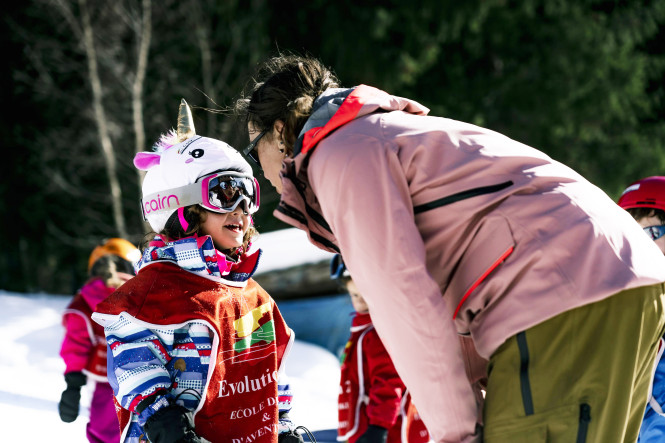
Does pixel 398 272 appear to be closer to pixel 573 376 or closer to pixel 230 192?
pixel 573 376

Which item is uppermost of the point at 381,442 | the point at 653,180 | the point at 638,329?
the point at 653,180

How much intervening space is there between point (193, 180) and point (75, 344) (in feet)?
6.57

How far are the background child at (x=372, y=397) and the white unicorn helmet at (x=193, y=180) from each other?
138 centimetres

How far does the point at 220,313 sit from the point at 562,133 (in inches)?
487

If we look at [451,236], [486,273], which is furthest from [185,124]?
[486,273]

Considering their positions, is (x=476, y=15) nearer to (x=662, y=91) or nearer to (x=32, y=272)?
(x=662, y=91)

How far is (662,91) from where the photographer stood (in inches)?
615

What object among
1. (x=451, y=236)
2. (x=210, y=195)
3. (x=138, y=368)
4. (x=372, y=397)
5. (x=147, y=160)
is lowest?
(x=372, y=397)

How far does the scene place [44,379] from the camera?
552 cm

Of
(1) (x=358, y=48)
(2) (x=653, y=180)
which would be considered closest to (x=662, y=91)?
(1) (x=358, y=48)

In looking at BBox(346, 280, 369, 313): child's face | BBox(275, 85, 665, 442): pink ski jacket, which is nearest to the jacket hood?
BBox(275, 85, 665, 442): pink ski jacket

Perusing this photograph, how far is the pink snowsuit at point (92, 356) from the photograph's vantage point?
13.0 feet

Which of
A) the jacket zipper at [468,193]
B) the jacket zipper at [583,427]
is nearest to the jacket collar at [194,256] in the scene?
the jacket zipper at [468,193]

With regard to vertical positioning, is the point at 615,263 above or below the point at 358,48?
below
